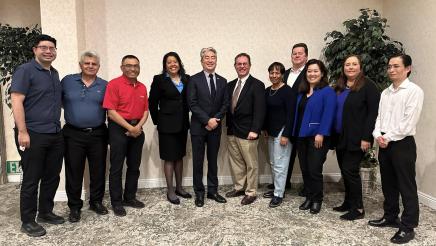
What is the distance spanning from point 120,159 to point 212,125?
0.95m

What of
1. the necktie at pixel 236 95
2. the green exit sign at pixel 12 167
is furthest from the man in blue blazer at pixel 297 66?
the green exit sign at pixel 12 167

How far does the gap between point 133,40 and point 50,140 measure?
5.40ft

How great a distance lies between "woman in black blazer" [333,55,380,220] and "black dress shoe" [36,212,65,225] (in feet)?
8.48

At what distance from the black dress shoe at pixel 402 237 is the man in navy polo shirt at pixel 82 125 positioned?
260 centimetres

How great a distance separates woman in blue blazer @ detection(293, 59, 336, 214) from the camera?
284 centimetres

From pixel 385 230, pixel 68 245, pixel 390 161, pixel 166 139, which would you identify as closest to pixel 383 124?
pixel 390 161

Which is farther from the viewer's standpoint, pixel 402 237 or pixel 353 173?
pixel 353 173

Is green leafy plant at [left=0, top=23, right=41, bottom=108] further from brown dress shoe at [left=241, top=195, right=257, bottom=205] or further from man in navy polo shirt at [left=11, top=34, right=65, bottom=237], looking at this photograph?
brown dress shoe at [left=241, top=195, right=257, bottom=205]

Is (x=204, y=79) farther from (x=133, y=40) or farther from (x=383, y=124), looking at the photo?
(x=383, y=124)

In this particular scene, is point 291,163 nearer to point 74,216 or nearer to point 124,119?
point 124,119

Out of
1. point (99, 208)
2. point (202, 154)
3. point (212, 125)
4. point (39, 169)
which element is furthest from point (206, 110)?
point (39, 169)

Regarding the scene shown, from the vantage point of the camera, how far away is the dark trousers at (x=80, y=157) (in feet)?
9.23

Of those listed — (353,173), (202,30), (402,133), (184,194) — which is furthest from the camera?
(202,30)

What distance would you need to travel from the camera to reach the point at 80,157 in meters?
2.87
